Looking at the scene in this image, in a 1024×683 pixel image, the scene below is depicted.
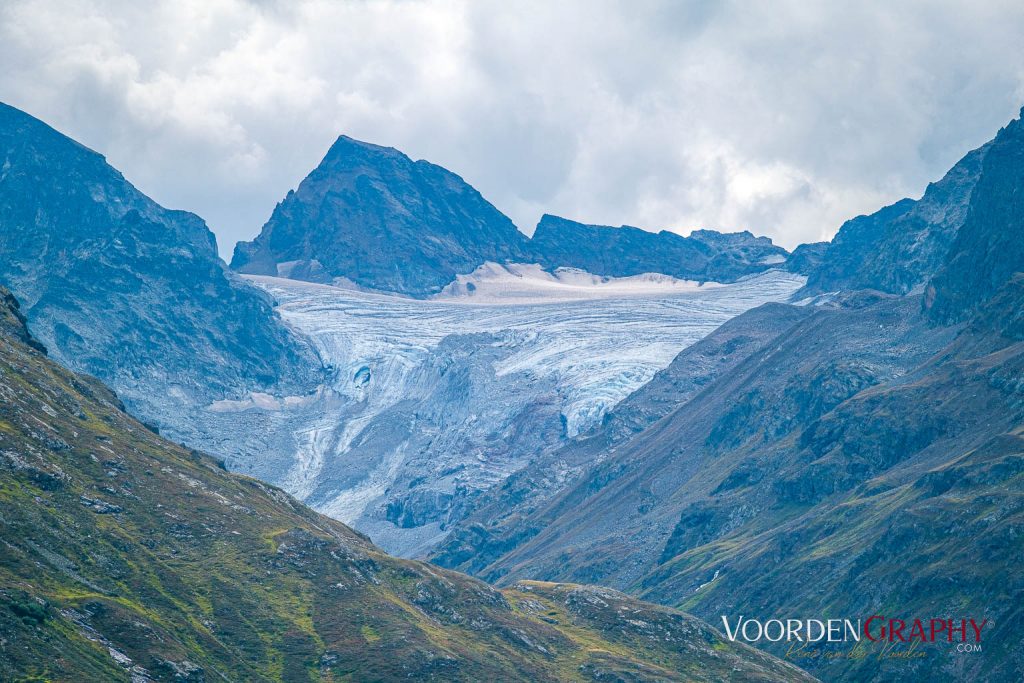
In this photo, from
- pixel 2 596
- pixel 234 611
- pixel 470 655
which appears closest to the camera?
pixel 2 596

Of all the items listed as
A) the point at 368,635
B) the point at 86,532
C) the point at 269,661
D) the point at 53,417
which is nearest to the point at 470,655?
the point at 368,635

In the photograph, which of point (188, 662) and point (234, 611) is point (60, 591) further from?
point (234, 611)

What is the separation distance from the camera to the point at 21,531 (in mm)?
153000

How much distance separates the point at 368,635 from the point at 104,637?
50651 millimetres

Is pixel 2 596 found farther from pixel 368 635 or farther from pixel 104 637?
pixel 368 635

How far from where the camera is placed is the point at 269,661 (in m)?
175

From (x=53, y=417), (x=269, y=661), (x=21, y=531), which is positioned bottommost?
(x=269, y=661)

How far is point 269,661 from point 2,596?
5045 centimetres

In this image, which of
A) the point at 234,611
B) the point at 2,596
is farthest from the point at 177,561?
the point at 2,596

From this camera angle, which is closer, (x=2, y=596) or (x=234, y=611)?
(x=2, y=596)

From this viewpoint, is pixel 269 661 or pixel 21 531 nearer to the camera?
pixel 21 531

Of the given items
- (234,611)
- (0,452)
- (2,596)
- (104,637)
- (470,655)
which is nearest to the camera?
(2,596)

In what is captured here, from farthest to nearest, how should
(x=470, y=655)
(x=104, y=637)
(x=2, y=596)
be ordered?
(x=470, y=655) < (x=104, y=637) < (x=2, y=596)

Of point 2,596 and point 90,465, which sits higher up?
point 90,465
